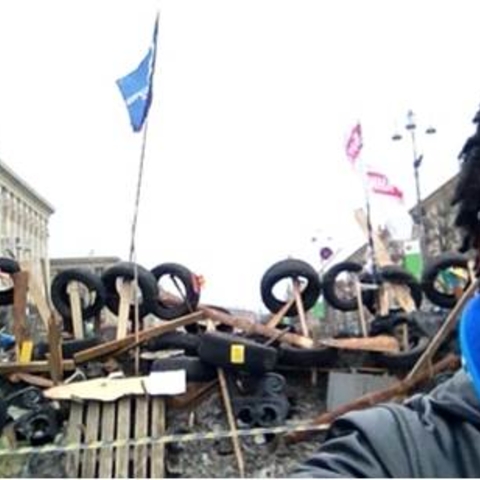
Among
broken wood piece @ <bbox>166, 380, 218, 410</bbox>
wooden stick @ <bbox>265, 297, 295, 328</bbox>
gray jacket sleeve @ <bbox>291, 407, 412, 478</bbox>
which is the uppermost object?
wooden stick @ <bbox>265, 297, 295, 328</bbox>

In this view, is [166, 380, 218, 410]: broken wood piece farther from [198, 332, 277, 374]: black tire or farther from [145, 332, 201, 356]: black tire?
[145, 332, 201, 356]: black tire

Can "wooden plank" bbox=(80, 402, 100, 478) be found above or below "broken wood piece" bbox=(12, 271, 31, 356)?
below

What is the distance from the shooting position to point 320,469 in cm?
109

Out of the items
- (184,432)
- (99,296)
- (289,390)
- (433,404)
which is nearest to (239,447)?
(184,432)

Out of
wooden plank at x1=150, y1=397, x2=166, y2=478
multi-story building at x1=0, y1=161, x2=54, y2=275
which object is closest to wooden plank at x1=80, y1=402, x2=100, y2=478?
wooden plank at x1=150, y1=397, x2=166, y2=478

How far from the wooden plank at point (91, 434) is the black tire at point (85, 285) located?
2.33 metres

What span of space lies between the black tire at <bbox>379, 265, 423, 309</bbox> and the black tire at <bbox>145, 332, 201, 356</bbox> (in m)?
2.48

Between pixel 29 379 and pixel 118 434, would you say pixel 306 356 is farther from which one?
pixel 29 379

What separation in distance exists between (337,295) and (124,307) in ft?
9.87

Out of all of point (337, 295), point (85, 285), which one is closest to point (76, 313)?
point (85, 285)

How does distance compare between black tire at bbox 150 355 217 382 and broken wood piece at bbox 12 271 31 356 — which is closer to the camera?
black tire at bbox 150 355 217 382

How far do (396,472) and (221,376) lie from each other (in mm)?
7323

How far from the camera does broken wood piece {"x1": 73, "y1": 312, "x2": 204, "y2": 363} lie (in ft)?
27.8

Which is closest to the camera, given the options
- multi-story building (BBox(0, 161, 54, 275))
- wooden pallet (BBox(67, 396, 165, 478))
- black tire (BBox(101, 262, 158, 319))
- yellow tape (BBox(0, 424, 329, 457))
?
yellow tape (BBox(0, 424, 329, 457))
